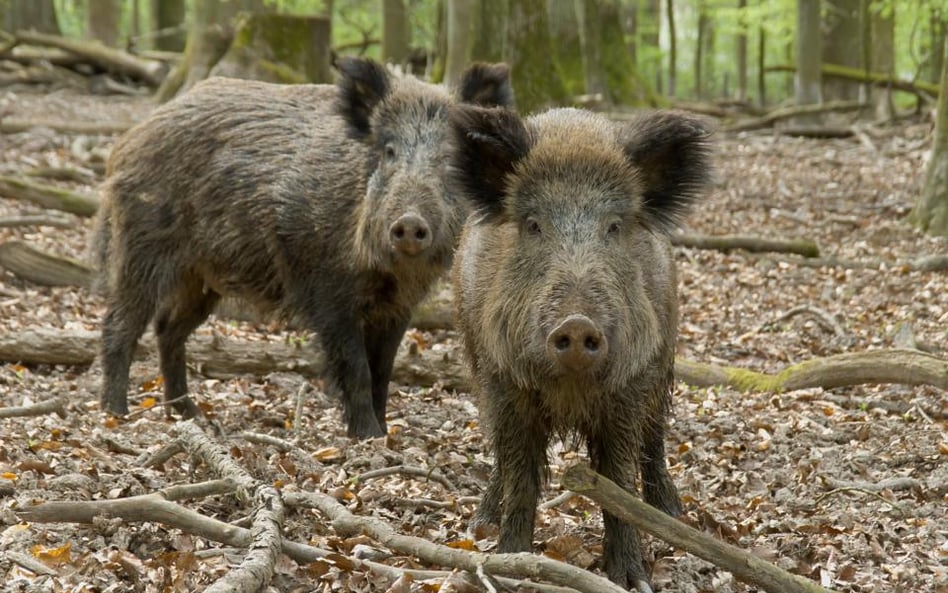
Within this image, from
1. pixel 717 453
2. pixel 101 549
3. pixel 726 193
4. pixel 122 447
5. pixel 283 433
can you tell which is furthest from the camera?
pixel 726 193

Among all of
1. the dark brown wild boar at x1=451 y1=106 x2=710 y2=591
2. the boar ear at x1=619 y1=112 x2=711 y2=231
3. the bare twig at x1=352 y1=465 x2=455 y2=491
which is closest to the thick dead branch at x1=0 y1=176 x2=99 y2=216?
the bare twig at x1=352 y1=465 x2=455 y2=491

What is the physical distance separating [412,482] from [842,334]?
14.0 feet

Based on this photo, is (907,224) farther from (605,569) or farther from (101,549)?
(101,549)

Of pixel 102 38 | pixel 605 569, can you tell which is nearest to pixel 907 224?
pixel 605 569

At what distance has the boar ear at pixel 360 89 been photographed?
7000mm

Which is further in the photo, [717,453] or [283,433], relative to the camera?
[283,433]

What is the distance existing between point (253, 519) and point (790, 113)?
1621 cm

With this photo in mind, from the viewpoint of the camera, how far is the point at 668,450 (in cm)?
627

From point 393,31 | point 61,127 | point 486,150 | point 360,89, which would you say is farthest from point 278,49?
point 486,150

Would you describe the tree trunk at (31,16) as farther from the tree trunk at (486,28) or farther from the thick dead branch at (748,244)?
the thick dead branch at (748,244)

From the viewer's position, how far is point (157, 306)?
750cm

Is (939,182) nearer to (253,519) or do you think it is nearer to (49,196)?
(49,196)

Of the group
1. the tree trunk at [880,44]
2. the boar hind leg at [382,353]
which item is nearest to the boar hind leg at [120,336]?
the boar hind leg at [382,353]

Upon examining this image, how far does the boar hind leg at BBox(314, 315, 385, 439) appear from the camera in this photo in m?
6.72
